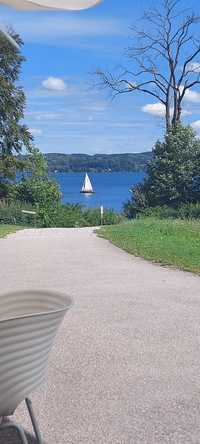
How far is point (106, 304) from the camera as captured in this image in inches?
270

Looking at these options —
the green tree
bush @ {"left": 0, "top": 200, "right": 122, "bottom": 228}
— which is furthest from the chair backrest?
the green tree

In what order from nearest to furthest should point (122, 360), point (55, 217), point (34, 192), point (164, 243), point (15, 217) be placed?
point (122, 360), point (164, 243), point (55, 217), point (15, 217), point (34, 192)

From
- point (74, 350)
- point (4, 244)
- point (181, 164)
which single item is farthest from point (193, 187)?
point (74, 350)

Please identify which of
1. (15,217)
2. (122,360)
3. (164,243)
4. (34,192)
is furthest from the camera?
(34,192)

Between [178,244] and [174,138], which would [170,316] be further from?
[174,138]

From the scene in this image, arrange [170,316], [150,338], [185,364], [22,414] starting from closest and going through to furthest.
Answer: [22,414] < [185,364] < [150,338] < [170,316]

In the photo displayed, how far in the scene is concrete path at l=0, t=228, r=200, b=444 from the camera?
11.7 feet

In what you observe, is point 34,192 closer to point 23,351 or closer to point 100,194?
point 23,351

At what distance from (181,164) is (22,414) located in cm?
2464

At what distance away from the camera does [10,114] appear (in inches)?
1415

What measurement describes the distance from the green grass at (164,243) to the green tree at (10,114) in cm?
1935

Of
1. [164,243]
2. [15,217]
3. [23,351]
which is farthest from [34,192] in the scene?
[23,351]

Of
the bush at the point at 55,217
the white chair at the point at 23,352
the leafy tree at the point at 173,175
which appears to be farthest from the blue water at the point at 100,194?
the white chair at the point at 23,352

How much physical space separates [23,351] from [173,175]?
990 inches
